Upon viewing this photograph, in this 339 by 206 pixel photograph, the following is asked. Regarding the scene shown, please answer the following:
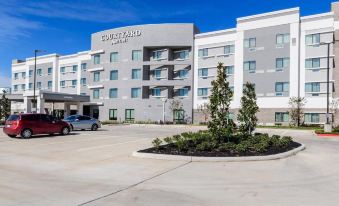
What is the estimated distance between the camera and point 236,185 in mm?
8828

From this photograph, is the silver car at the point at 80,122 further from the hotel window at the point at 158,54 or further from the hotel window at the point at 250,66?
the hotel window at the point at 158,54

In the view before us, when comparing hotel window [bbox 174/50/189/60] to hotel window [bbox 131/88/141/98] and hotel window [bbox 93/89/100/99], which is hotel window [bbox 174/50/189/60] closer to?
hotel window [bbox 131/88/141/98]

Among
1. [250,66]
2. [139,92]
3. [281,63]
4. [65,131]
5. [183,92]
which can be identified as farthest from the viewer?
[139,92]

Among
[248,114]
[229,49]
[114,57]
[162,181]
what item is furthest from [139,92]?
[162,181]

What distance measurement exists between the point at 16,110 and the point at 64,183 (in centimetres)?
8066

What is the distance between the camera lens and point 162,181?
9.27m

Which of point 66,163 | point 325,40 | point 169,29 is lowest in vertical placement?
point 66,163

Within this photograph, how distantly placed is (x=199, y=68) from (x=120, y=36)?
16.6m

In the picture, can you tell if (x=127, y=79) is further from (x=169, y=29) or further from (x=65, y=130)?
(x=65, y=130)

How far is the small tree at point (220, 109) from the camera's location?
1641cm

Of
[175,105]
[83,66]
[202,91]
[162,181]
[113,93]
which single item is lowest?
[162,181]

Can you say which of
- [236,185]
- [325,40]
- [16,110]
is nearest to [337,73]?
[325,40]

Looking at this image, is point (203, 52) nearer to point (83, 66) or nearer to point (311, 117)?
point (311, 117)

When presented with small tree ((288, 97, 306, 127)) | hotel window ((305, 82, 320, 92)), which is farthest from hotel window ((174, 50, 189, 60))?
hotel window ((305, 82, 320, 92))
